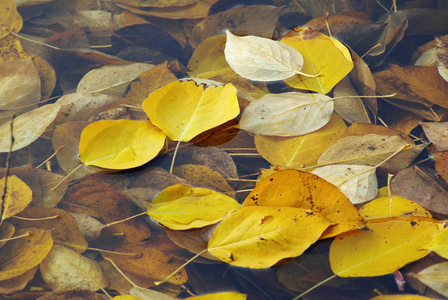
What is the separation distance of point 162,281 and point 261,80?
60cm

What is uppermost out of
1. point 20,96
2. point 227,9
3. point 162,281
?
point 227,9

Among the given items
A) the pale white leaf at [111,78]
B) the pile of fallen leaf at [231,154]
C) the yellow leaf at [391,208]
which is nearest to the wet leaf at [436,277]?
the pile of fallen leaf at [231,154]

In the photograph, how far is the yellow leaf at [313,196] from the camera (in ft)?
2.52

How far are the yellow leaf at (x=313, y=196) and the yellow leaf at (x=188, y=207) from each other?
0.35 ft

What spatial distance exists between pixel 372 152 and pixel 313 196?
9.6 inches

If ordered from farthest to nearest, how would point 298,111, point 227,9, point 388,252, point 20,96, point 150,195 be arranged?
point 227,9 < point 20,96 < point 298,111 < point 150,195 < point 388,252

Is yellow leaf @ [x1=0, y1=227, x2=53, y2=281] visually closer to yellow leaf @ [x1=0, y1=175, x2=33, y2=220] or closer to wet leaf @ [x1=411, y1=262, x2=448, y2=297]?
yellow leaf @ [x1=0, y1=175, x2=33, y2=220]

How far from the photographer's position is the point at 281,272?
0.75 m

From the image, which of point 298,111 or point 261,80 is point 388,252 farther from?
point 261,80

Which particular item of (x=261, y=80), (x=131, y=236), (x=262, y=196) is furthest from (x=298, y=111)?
(x=131, y=236)

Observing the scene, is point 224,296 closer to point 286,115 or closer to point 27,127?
point 286,115

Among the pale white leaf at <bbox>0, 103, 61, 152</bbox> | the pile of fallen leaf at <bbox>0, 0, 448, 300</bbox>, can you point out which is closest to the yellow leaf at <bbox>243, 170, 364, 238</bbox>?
the pile of fallen leaf at <bbox>0, 0, 448, 300</bbox>

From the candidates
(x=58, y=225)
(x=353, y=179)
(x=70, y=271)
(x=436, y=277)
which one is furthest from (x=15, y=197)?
(x=436, y=277)

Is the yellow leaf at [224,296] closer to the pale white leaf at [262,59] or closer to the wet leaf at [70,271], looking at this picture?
the wet leaf at [70,271]
